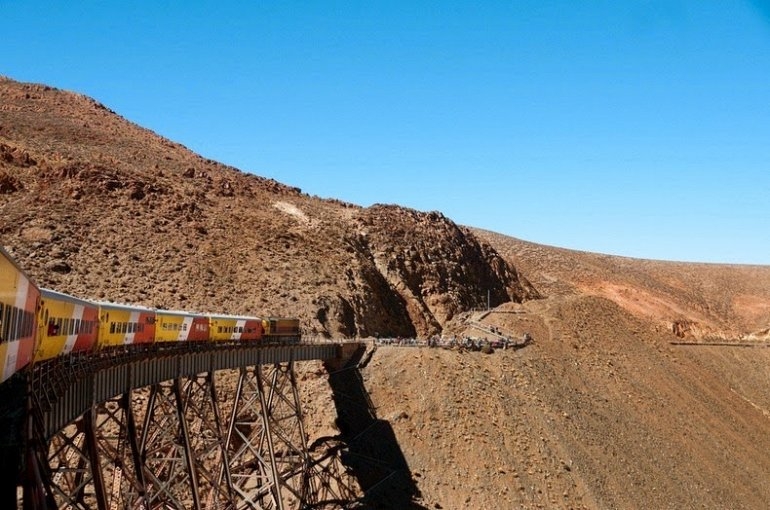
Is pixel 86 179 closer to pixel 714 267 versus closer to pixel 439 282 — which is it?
pixel 439 282

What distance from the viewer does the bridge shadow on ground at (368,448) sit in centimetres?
4153

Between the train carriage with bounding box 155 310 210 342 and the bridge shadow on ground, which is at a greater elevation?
the train carriage with bounding box 155 310 210 342

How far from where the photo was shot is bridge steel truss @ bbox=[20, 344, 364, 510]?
19.5 m

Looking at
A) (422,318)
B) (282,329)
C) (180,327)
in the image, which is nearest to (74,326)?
(180,327)

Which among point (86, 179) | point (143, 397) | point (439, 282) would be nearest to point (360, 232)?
point (439, 282)

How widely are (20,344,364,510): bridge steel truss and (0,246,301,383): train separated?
0.68 m

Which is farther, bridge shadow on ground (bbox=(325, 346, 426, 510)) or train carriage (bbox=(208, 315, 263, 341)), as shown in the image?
bridge shadow on ground (bbox=(325, 346, 426, 510))

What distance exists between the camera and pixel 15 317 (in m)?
15.2

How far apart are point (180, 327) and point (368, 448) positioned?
14.4 metres

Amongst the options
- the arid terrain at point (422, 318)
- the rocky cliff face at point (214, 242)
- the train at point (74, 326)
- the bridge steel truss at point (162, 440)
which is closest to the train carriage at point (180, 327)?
the train at point (74, 326)

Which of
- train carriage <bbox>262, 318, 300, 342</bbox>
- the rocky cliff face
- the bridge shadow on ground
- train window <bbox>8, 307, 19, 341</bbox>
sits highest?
the rocky cliff face

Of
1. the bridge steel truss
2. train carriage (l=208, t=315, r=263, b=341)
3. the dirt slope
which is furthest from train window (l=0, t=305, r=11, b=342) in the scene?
the dirt slope

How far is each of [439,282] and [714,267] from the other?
96.7 metres

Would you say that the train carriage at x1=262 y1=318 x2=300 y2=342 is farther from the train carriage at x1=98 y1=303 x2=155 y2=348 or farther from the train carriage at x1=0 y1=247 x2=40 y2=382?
the train carriage at x1=0 y1=247 x2=40 y2=382
